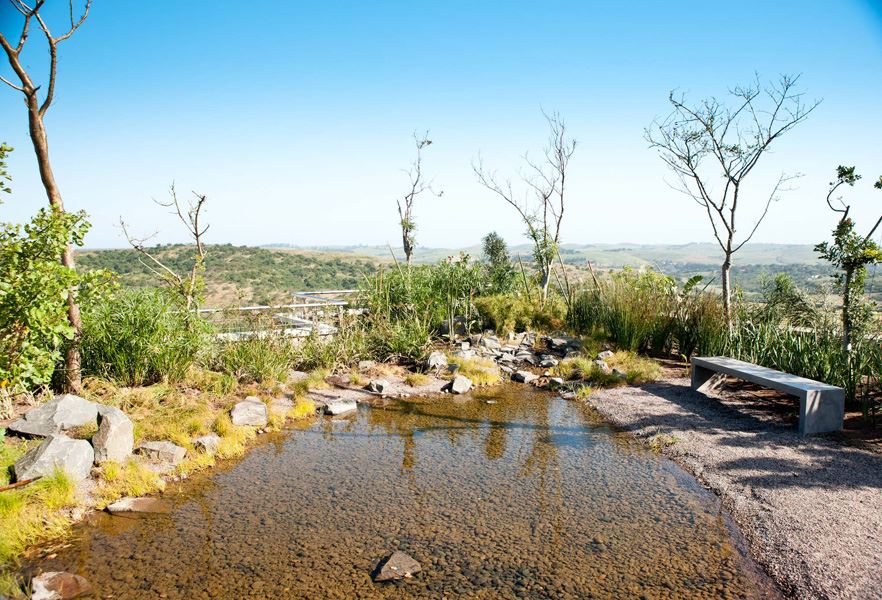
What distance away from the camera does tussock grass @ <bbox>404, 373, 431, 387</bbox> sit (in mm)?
7422

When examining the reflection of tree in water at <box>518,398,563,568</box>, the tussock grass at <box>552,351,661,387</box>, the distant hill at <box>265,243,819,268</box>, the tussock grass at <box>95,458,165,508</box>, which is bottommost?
the reflection of tree in water at <box>518,398,563,568</box>

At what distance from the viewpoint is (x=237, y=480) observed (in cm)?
441

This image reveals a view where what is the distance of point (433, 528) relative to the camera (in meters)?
3.58

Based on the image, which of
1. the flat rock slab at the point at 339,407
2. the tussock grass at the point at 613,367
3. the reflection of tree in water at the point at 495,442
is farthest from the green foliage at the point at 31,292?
the tussock grass at the point at 613,367

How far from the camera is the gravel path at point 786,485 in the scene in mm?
3002

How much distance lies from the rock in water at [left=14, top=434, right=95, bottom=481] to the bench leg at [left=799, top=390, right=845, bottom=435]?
6.20 meters

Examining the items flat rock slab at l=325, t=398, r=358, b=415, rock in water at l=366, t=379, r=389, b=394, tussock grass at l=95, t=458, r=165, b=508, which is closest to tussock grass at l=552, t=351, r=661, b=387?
rock in water at l=366, t=379, r=389, b=394

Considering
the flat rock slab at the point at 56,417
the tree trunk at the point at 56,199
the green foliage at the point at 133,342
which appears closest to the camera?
the flat rock slab at the point at 56,417

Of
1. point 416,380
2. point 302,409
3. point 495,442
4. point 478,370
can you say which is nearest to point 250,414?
point 302,409

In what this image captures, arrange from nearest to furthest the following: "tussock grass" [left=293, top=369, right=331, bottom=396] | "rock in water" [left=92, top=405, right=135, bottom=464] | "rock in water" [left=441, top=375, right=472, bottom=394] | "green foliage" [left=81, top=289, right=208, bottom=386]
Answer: "rock in water" [left=92, top=405, right=135, bottom=464]
"green foliage" [left=81, top=289, right=208, bottom=386]
"tussock grass" [left=293, top=369, right=331, bottom=396]
"rock in water" [left=441, top=375, right=472, bottom=394]

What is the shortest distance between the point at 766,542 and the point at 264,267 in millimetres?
26326

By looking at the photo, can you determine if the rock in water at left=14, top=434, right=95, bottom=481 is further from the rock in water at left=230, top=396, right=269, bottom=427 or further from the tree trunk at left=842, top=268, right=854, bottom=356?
the tree trunk at left=842, top=268, right=854, bottom=356

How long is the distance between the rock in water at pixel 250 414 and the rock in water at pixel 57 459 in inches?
58.2

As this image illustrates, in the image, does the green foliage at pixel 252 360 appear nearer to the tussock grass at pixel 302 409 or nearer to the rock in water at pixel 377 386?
the tussock grass at pixel 302 409
